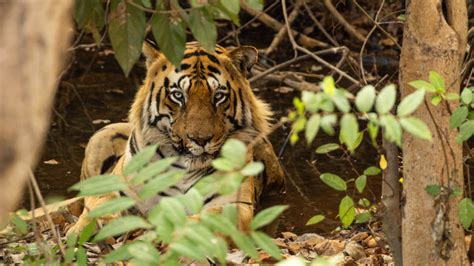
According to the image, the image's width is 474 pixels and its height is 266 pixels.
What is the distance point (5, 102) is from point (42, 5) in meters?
0.21

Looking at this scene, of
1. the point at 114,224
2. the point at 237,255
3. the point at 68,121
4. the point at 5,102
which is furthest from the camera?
the point at 68,121

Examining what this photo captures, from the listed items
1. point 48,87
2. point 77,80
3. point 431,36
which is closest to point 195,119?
point 431,36

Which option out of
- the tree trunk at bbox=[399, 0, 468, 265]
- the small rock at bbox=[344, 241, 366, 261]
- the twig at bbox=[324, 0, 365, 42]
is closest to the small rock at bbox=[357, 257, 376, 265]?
the small rock at bbox=[344, 241, 366, 261]

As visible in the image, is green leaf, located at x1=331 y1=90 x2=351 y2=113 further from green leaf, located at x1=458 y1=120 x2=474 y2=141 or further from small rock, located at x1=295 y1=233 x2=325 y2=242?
small rock, located at x1=295 y1=233 x2=325 y2=242

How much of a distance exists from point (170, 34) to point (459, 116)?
1012 millimetres

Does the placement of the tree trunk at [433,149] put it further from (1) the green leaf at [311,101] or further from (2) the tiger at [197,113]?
(2) the tiger at [197,113]

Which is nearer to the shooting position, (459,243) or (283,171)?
(459,243)

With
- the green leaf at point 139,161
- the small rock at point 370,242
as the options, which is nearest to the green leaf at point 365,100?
the green leaf at point 139,161

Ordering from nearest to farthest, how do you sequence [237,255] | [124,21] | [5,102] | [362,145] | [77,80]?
[5,102] < [124,21] < [237,255] < [362,145] < [77,80]

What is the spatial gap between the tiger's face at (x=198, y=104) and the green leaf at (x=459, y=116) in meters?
2.04

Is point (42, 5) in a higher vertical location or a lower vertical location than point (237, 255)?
higher

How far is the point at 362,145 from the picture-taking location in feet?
27.1

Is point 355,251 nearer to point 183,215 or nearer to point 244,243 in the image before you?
point 244,243

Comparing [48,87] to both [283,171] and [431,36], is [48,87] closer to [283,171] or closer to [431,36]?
[431,36]
